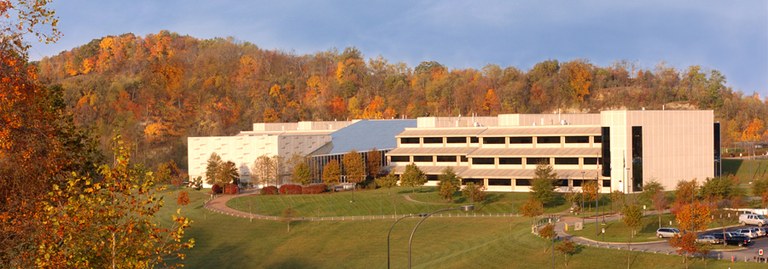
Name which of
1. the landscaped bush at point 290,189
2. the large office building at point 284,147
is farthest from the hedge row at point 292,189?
the large office building at point 284,147

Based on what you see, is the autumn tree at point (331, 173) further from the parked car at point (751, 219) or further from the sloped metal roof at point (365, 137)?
the parked car at point (751, 219)

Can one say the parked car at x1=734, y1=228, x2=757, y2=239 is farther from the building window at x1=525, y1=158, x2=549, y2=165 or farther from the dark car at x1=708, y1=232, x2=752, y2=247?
the building window at x1=525, y1=158, x2=549, y2=165

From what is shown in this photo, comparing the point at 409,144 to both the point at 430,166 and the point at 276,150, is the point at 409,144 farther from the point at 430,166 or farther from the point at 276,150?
the point at 276,150

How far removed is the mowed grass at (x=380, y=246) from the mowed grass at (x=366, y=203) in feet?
20.2

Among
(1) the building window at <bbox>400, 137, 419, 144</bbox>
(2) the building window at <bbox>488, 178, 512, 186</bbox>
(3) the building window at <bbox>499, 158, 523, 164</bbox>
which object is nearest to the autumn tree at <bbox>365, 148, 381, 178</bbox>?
(1) the building window at <bbox>400, 137, 419, 144</bbox>

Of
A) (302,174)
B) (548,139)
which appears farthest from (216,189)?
(548,139)

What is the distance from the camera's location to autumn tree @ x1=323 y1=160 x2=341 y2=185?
369 feet

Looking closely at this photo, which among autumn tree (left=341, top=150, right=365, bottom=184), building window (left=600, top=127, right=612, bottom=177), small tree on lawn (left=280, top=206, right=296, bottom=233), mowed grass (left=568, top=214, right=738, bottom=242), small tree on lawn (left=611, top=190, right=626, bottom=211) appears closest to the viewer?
mowed grass (left=568, top=214, right=738, bottom=242)

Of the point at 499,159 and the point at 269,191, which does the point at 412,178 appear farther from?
the point at 269,191

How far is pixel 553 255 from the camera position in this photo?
6219 cm

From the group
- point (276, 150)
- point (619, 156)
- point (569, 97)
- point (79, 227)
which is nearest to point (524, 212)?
point (619, 156)

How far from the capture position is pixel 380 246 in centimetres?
7862

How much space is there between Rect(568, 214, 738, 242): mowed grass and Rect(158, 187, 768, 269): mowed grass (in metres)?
4.97

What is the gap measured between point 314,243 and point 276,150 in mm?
40382
